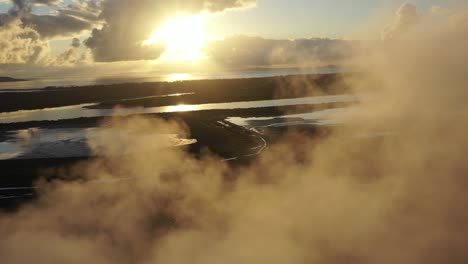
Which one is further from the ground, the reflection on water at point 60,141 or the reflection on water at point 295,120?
the reflection on water at point 295,120

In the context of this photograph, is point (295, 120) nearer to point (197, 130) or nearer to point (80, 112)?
point (197, 130)

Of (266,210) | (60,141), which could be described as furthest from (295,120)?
(266,210)

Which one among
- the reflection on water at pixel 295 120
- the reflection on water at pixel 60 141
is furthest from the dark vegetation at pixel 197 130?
the reflection on water at pixel 295 120

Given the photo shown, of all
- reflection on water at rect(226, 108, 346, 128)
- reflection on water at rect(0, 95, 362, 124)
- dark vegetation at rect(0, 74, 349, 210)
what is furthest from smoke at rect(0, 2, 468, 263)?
reflection on water at rect(0, 95, 362, 124)

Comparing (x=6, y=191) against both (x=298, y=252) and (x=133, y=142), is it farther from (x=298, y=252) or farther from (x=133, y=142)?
(x=298, y=252)

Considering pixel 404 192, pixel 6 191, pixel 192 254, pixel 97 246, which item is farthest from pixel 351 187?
pixel 6 191

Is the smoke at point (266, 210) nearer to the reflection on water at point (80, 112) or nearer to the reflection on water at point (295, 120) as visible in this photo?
the reflection on water at point (295, 120)

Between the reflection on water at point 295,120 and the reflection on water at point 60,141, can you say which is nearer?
the reflection on water at point 60,141

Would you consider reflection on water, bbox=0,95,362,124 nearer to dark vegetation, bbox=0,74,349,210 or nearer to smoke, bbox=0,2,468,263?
dark vegetation, bbox=0,74,349,210
